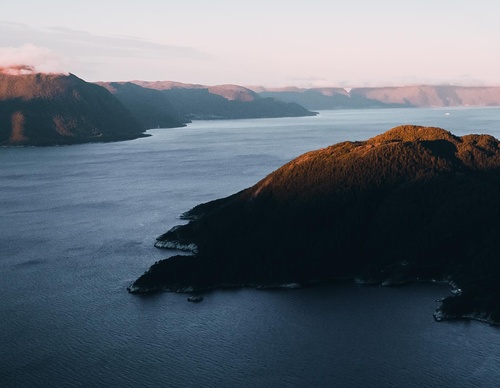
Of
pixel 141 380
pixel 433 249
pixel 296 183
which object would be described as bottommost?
pixel 141 380

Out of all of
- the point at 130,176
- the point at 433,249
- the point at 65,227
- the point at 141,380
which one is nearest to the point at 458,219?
the point at 433,249

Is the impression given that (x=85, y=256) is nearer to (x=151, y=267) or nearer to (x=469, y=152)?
(x=151, y=267)

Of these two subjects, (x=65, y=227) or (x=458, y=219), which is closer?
(x=458, y=219)

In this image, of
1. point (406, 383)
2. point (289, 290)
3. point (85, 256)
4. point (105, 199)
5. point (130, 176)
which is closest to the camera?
point (406, 383)

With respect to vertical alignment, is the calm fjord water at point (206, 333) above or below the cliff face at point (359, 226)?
below

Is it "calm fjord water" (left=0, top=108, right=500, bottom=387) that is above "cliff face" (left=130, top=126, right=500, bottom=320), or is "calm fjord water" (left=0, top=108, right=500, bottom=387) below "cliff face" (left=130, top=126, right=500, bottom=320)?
below

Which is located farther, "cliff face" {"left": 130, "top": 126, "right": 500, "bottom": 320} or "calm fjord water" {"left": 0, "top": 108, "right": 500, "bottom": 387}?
"cliff face" {"left": 130, "top": 126, "right": 500, "bottom": 320}

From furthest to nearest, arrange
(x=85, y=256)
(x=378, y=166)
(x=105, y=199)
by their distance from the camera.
A: (x=105, y=199), (x=378, y=166), (x=85, y=256)

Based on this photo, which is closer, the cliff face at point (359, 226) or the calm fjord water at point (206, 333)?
the calm fjord water at point (206, 333)
